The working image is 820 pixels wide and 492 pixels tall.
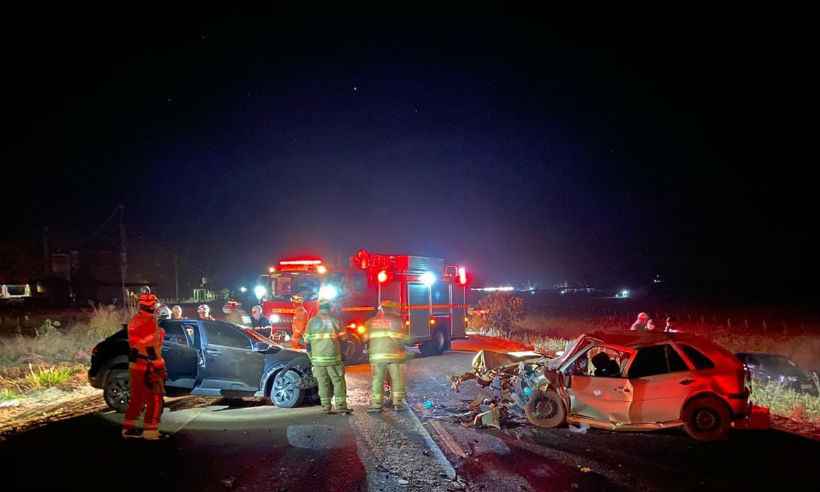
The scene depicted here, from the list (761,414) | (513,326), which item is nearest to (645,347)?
(761,414)

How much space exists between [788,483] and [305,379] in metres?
6.12

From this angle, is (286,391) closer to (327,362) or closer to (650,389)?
(327,362)

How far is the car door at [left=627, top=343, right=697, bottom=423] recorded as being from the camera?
6656mm

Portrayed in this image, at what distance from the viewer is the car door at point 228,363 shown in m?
8.27

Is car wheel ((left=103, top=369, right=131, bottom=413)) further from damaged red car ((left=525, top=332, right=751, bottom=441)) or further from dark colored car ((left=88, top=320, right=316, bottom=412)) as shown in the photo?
damaged red car ((left=525, top=332, right=751, bottom=441))

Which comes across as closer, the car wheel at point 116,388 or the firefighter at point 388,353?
the car wheel at point 116,388

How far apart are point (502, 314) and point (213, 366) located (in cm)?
1681

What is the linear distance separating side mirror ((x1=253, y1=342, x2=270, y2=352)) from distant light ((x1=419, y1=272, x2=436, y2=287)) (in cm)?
676

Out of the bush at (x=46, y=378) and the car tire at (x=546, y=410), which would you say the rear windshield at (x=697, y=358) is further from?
the bush at (x=46, y=378)

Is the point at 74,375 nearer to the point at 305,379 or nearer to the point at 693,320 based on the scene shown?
the point at 305,379

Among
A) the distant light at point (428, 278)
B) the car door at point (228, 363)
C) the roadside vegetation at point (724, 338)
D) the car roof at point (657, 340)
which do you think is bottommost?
the roadside vegetation at point (724, 338)

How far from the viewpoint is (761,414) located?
7016 millimetres

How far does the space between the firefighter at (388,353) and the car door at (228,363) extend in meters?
1.75

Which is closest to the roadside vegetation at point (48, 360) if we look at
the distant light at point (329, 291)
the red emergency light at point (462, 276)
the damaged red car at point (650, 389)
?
the distant light at point (329, 291)
